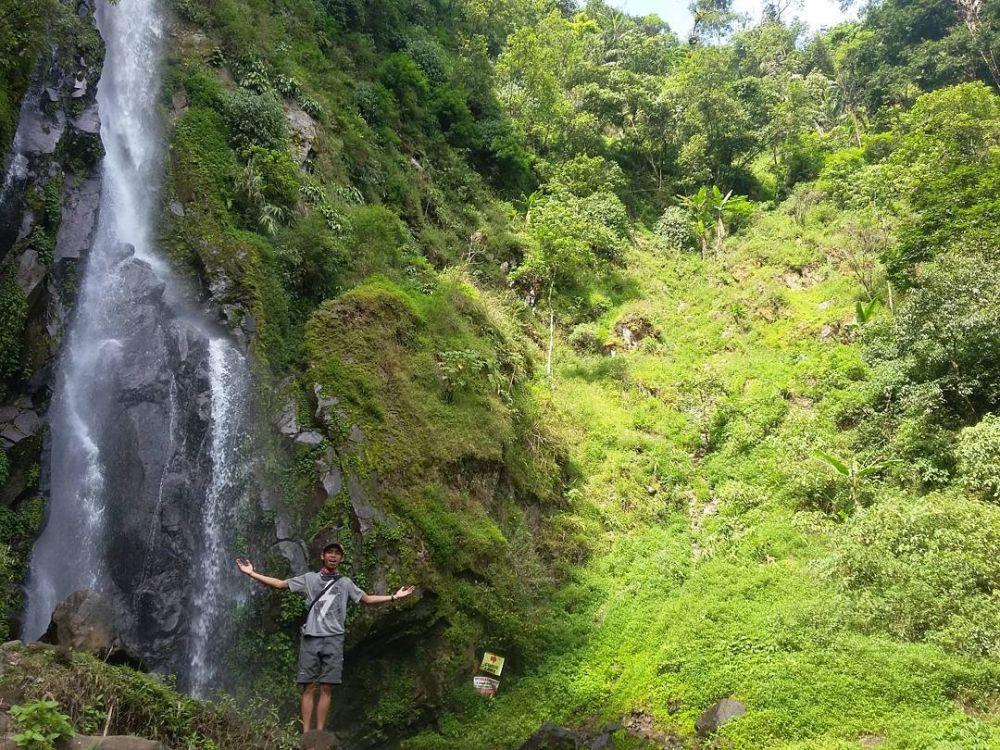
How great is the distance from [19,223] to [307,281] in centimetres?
524

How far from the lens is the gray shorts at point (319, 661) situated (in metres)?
6.05

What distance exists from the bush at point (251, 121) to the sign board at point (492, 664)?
13030 millimetres

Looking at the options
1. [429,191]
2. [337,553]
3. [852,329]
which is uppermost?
[429,191]

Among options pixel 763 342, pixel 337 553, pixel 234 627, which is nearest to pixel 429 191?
pixel 763 342

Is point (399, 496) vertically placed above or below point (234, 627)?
above

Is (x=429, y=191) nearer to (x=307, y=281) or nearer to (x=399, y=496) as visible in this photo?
(x=307, y=281)

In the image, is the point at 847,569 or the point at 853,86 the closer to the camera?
the point at 847,569

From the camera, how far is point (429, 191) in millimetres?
23328

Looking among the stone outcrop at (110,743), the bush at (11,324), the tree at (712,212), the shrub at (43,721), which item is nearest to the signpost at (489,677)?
the stone outcrop at (110,743)

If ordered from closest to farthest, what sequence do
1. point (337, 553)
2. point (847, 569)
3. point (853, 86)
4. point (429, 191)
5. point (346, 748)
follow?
point (337, 553) < point (346, 748) < point (847, 569) < point (429, 191) < point (853, 86)

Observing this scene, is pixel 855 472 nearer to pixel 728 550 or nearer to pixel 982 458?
pixel 982 458

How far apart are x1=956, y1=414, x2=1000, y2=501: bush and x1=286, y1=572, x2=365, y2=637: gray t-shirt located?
37.7 ft

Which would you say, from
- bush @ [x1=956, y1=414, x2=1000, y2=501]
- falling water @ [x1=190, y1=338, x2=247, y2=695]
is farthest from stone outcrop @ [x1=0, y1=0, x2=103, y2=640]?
bush @ [x1=956, y1=414, x2=1000, y2=501]

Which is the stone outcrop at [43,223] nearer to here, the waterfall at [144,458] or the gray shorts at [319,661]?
the waterfall at [144,458]
